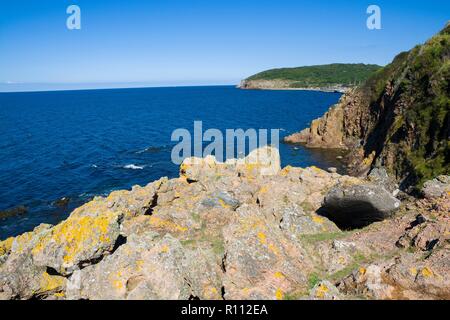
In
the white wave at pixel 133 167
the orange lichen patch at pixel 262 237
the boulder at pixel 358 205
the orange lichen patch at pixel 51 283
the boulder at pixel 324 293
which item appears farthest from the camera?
the white wave at pixel 133 167

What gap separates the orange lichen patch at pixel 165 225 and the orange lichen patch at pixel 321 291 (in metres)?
11.8

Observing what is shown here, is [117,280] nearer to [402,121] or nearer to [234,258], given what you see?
[234,258]

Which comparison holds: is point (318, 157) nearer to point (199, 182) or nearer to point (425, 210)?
point (199, 182)

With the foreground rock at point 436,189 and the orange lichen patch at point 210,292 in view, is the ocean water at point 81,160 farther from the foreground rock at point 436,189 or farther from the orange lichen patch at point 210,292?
the foreground rock at point 436,189

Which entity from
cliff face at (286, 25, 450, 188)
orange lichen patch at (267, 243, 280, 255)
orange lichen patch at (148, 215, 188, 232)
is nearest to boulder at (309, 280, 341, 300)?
orange lichen patch at (267, 243, 280, 255)

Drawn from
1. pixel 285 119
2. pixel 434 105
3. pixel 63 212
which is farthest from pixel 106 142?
pixel 434 105

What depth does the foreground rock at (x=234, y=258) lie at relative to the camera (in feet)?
39.5

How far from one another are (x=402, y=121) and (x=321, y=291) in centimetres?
4865

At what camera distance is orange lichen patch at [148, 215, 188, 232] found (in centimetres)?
2187

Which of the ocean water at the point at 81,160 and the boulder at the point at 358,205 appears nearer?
the boulder at the point at 358,205

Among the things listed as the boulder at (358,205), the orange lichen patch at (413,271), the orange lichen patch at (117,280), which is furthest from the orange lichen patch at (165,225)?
the orange lichen patch at (413,271)

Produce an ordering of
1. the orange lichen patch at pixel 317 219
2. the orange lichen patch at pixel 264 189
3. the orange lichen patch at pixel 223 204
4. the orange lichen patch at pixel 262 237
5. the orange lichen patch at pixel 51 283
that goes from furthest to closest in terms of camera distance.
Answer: the orange lichen patch at pixel 264 189
the orange lichen patch at pixel 223 204
the orange lichen patch at pixel 317 219
the orange lichen patch at pixel 51 283
the orange lichen patch at pixel 262 237

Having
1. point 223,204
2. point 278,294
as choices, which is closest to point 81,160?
point 223,204
